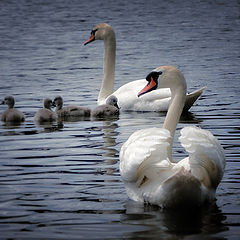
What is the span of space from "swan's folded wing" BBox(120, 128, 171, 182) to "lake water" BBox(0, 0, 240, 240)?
0.39 metres

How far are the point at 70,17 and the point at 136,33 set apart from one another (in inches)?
347

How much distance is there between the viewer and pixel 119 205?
6531mm

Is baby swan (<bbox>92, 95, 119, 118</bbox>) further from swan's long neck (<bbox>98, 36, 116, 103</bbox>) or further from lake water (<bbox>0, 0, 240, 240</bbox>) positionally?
swan's long neck (<bbox>98, 36, 116, 103</bbox>)

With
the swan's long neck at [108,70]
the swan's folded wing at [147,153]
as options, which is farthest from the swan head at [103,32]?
the swan's folded wing at [147,153]

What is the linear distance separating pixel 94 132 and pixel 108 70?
152 inches

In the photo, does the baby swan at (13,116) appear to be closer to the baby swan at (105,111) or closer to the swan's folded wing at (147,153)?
the baby swan at (105,111)

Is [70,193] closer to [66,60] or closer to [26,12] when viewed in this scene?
[66,60]

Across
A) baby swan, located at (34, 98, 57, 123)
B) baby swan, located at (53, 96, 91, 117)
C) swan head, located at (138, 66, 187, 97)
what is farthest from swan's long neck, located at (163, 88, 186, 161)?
baby swan, located at (53, 96, 91, 117)

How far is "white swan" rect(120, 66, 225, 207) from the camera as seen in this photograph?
592 centimetres

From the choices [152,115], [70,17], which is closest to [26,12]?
[70,17]

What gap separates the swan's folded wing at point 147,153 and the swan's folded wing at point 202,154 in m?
0.19

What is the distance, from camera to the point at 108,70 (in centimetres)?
1423

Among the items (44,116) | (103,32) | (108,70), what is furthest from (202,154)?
(103,32)

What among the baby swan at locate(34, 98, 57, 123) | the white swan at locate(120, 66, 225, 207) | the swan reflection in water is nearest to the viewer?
the swan reflection in water
